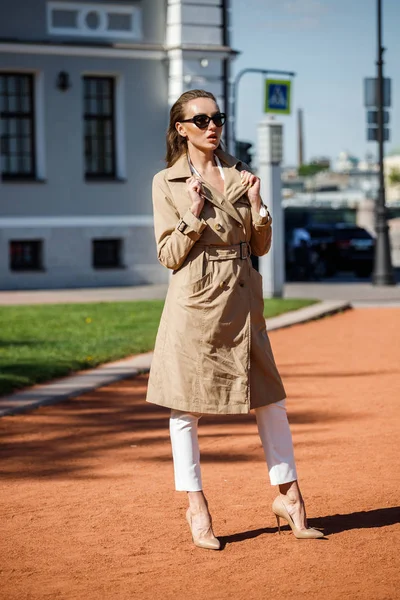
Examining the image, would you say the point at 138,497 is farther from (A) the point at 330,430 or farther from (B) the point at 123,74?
(B) the point at 123,74

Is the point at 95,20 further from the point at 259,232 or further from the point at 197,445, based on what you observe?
the point at 197,445

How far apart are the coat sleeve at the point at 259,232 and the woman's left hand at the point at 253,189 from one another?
32 millimetres

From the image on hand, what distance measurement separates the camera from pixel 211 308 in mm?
5270

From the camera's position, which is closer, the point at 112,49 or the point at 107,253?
the point at 112,49

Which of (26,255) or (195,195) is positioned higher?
(195,195)

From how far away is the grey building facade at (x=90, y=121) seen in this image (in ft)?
78.8

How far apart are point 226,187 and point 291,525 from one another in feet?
5.14

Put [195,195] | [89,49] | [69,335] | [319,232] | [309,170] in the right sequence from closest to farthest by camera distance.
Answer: [195,195] → [69,335] → [89,49] → [319,232] → [309,170]

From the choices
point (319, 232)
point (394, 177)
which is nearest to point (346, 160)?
point (394, 177)

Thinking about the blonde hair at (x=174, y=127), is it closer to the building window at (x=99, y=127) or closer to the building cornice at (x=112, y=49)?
the building cornice at (x=112, y=49)

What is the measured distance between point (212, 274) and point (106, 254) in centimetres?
2016

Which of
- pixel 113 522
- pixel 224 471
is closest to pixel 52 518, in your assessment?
pixel 113 522

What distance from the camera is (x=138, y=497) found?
633 cm

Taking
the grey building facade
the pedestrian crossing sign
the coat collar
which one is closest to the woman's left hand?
the coat collar
